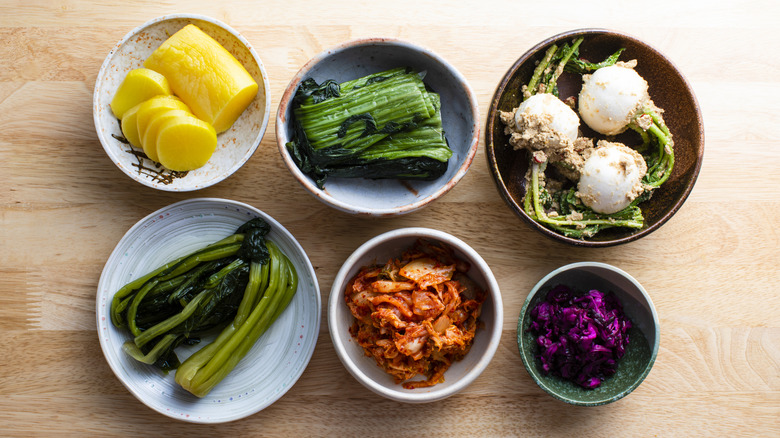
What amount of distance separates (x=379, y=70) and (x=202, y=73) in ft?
2.36

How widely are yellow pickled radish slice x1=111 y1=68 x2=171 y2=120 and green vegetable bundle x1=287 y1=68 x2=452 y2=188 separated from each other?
0.55 m

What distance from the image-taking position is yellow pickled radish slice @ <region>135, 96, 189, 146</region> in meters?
2.04

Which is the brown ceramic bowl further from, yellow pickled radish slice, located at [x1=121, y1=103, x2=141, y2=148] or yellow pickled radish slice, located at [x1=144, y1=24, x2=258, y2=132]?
yellow pickled radish slice, located at [x1=121, y1=103, x2=141, y2=148]

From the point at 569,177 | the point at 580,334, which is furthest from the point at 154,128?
the point at 580,334

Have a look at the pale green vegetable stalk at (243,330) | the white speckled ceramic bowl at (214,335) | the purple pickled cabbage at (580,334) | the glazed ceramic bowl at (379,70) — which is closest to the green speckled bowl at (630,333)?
the purple pickled cabbage at (580,334)

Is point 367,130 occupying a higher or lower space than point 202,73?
lower

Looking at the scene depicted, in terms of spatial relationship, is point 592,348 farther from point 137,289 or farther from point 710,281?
point 137,289

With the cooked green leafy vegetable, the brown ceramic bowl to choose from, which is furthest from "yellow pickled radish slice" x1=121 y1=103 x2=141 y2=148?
the cooked green leafy vegetable

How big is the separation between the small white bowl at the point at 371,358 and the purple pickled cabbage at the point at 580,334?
0.88 ft

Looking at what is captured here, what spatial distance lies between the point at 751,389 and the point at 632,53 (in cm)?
164

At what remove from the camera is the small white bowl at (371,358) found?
79.1 inches

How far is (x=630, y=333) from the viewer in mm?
2283

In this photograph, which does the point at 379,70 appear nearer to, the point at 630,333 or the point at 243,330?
the point at 243,330

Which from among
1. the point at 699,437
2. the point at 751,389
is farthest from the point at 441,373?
the point at 751,389
